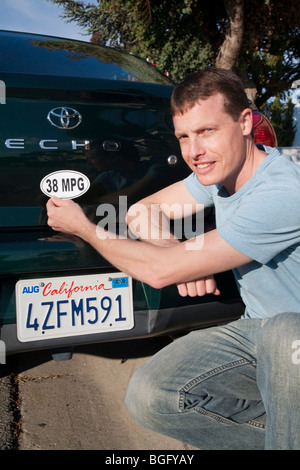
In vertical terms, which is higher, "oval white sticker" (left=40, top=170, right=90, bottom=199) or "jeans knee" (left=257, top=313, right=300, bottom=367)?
"oval white sticker" (left=40, top=170, right=90, bottom=199)

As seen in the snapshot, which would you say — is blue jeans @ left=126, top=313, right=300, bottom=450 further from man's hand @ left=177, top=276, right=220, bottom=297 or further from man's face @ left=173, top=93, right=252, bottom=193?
man's face @ left=173, top=93, right=252, bottom=193

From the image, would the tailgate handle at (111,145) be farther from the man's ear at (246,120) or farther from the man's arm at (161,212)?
the man's ear at (246,120)

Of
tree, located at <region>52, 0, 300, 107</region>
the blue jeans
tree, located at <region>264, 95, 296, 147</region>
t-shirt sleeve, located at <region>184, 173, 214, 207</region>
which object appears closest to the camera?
the blue jeans

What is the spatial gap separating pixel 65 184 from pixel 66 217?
0.63 ft

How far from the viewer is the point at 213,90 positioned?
1696mm

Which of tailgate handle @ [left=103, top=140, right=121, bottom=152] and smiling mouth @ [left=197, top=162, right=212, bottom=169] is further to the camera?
tailgate handle @ [left=103, top=140, right=121, bottom=152]

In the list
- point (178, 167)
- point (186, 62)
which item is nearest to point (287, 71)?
point (186, 62)

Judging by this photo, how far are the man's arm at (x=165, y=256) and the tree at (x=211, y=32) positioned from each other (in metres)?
9.53

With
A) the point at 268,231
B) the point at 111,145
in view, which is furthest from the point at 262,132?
the point at 268,231

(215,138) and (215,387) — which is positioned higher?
(215,138)

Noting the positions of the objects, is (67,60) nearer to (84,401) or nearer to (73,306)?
(73,306)

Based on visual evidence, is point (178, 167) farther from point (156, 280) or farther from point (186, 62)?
point (186, 62)

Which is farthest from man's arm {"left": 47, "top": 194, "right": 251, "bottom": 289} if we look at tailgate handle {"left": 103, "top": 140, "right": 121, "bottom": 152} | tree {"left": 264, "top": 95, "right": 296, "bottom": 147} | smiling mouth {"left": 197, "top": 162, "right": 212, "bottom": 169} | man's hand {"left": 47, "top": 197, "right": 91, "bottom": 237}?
tree {"left": 264, "top": 95, "right": 296, "bottom": 147}

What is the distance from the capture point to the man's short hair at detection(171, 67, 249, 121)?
5.57ft
